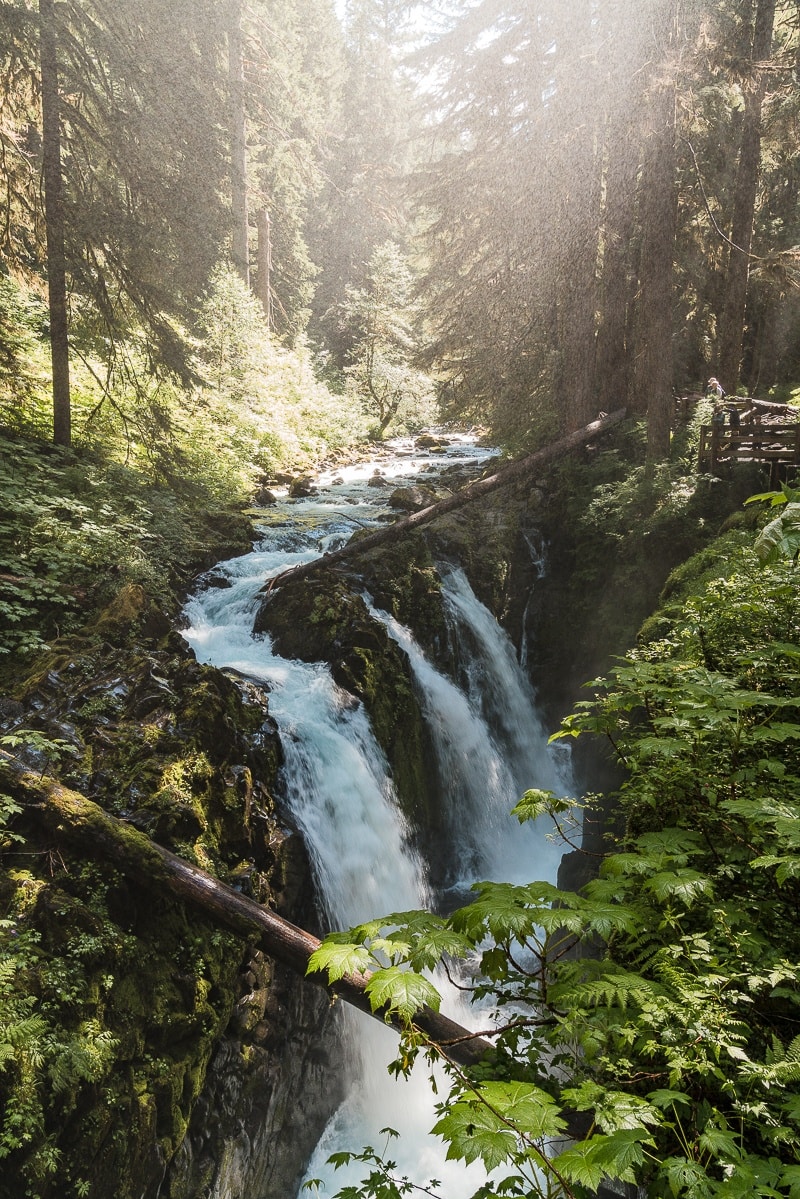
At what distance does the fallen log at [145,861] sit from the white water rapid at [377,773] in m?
1.95

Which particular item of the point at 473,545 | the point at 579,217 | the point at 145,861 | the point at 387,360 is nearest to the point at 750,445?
the point at 473,545

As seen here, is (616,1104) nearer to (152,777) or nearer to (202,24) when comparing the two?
(152,777)

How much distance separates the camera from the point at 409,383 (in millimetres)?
24219

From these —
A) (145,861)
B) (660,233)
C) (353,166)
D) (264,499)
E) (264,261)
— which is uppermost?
(353,166)

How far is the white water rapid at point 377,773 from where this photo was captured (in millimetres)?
6309

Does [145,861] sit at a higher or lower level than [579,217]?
lower

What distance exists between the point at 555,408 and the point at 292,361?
10.1 metres

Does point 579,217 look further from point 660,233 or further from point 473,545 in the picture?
point 473,545

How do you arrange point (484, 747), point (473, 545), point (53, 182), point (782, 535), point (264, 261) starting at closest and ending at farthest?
1. point (782, 535)
2. point (53, 182)
3. point (484, 747)
4. point (473, 545)
5. point (264, 261)

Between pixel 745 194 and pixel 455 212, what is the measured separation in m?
6.12

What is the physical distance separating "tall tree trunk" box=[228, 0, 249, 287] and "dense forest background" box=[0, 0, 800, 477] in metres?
0.08

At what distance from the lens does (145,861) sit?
483cm

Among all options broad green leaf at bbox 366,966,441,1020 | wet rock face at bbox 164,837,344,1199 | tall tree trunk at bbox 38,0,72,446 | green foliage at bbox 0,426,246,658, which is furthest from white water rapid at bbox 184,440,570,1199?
broad green leaf at bbox 366,966,441,1020

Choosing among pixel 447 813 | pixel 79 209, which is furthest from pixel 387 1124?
pixel 79 209
